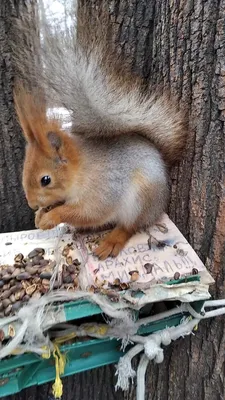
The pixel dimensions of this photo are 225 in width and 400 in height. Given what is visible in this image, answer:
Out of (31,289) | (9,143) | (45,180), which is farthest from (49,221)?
(9,143)

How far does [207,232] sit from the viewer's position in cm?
100

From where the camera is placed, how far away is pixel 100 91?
37.9 inches

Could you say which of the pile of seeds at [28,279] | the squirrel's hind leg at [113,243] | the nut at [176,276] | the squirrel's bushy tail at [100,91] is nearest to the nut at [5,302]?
the pile of seeds at [28,279]

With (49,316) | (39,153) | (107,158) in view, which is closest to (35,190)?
(39,153)

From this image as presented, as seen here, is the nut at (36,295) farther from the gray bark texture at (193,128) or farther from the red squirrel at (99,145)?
the gray bark texture at (193,128)

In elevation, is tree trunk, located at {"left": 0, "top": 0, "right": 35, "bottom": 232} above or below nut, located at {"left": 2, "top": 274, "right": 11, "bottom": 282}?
above

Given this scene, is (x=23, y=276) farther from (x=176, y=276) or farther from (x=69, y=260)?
(x=176, y=276)

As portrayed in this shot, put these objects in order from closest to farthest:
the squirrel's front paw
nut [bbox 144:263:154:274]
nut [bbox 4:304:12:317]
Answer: nut [bbox 4:304:12:317], nut [bbox 144:263:154:274], the squirrel's front paw

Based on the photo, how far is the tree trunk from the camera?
103 cm

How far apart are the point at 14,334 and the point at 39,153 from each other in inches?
16.2

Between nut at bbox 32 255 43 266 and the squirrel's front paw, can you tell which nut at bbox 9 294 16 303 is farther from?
the squirrel's front paw

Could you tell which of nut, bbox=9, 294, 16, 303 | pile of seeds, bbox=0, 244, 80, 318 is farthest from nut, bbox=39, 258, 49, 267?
nut, bbox=9, 294, 16, 303

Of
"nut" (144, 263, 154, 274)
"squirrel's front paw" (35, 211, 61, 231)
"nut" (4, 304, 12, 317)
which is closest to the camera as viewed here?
"nut" (4, 304, 12, 317)

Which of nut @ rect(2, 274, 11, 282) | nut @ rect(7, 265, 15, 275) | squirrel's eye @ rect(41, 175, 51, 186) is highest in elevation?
squirrel's eye @ rect(41, 175, 51, 186)
